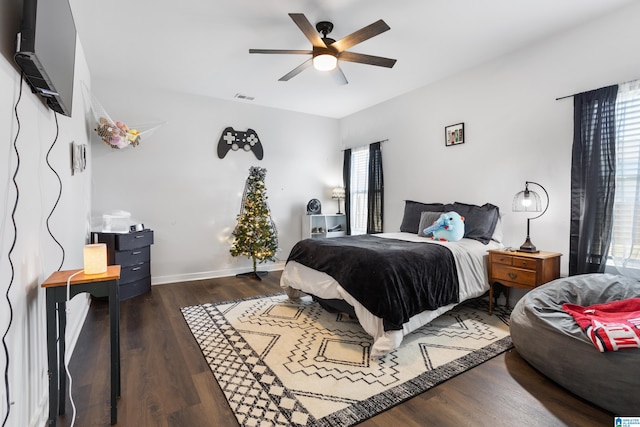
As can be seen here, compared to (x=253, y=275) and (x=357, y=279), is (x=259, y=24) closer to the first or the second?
(x=357, y=279)

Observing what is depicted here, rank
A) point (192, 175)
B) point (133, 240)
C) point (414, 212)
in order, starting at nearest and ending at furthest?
point (133, 240) → point (414, 212) → point (192, 175)

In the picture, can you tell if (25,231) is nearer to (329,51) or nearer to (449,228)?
(329,51)

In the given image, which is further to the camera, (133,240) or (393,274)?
(133,240)

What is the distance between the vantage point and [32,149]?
1592mm

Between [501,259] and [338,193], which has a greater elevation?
[338,193]

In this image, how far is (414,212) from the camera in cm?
425

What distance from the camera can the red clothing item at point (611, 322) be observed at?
174cm

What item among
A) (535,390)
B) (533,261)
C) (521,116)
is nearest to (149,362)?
(535,390)

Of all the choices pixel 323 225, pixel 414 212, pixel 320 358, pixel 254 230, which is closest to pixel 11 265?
pixel 320 358

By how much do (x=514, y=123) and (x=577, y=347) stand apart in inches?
94.3

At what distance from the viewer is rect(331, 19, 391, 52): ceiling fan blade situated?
2.29 m

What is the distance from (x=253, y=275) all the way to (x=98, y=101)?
3.06 m

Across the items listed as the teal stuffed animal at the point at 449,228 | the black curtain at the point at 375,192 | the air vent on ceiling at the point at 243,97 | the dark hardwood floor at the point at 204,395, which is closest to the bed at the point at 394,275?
the teal stuffed animal at the point at 449,228

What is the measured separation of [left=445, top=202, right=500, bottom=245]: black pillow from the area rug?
30.1 inches
